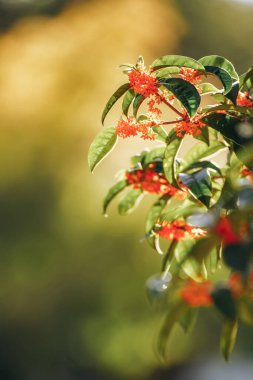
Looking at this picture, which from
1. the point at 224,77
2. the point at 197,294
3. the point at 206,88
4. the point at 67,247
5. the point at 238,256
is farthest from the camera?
the point at 67,247

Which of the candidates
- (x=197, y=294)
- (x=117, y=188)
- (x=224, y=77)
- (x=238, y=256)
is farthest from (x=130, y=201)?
(x=238, y=256)

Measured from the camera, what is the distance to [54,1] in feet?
15.5

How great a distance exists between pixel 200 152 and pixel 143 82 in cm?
29

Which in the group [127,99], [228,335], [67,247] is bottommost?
[67,247]

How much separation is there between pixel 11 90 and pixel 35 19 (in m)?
0.73

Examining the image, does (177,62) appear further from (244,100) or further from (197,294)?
(197,294)

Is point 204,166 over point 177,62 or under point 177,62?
under

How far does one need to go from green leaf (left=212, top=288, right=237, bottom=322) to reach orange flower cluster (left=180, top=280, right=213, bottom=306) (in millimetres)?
38

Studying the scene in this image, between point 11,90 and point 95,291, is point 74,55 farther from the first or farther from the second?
point 95,291

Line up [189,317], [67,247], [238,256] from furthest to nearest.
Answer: [67,247] < [189,317] < [238,256]

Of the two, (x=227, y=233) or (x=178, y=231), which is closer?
(x=227, y=233)

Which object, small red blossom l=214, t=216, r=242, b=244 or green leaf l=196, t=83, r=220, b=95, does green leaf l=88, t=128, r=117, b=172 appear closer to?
green leaf l=196, t=83, r=220, b=95

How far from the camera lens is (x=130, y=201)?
4.21ft

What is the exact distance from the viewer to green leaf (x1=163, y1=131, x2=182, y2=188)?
104 centimetres
